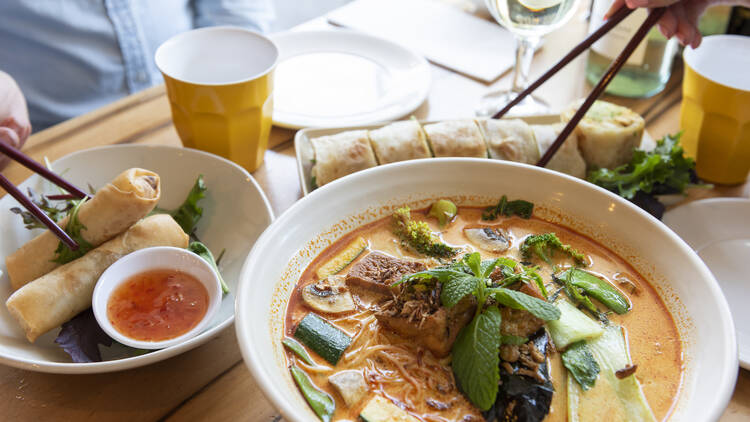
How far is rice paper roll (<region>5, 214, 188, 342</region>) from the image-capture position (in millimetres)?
1522

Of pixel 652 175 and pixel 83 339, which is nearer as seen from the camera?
pixel 83 339

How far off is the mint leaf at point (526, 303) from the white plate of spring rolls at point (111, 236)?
656 millimetres

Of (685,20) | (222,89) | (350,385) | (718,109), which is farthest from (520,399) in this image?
(685,20)

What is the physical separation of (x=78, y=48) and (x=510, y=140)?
7.76 ft

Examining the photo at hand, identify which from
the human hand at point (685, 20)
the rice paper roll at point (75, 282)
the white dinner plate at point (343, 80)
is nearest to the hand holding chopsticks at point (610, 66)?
the human hand at point (685, 20)

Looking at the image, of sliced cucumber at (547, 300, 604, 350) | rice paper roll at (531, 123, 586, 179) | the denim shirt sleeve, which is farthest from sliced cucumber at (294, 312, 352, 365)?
the denim shirt sleeve

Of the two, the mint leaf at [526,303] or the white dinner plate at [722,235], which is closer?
the mint leaf at [526,303]

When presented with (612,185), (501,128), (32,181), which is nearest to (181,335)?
(32,181)

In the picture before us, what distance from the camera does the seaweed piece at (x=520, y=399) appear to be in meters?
1.18

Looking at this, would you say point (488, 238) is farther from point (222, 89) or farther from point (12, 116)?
point (12, 116)

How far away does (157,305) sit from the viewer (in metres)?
1.56

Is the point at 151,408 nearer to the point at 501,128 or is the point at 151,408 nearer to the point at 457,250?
the point at 457,250

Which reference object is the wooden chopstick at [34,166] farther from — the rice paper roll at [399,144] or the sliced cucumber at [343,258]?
the rice paper roll at [399,144]

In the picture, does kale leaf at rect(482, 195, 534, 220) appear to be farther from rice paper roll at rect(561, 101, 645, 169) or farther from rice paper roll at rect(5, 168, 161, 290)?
rice paper roll at rect(5, 168, 161, 290)
